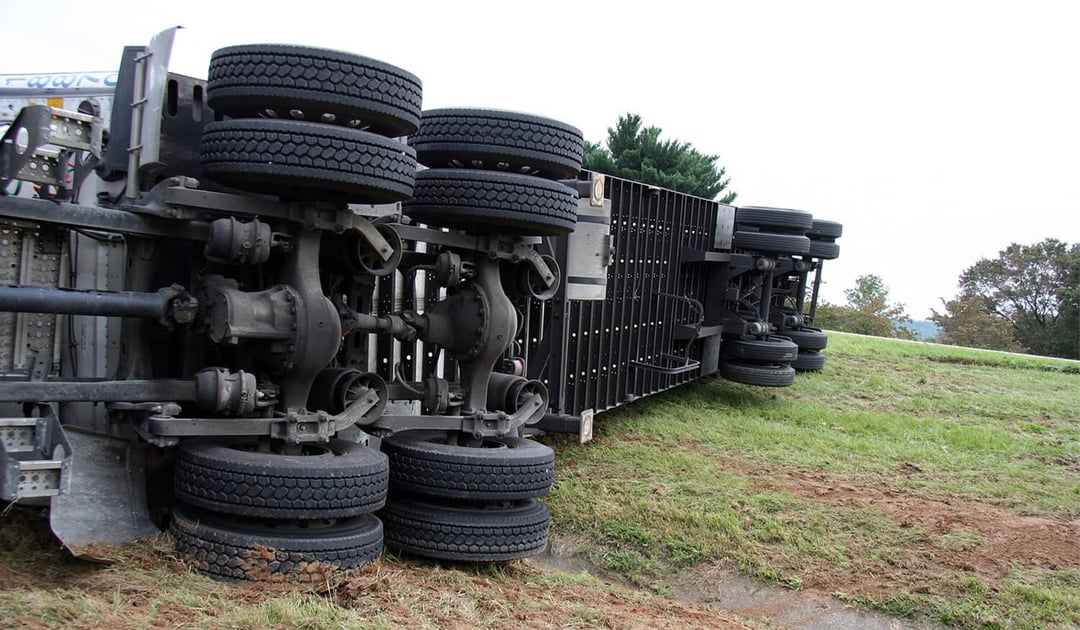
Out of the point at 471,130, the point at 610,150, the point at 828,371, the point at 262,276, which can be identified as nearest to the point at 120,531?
the point at 262,276

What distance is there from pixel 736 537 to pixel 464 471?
2123mm

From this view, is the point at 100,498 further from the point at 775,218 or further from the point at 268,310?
the point at 775,218

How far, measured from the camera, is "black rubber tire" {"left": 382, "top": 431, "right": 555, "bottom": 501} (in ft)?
17.6

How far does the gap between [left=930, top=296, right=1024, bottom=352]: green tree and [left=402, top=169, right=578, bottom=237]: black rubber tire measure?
38.3m

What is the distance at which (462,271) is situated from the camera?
19.9 ft

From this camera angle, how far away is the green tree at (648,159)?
107 ft

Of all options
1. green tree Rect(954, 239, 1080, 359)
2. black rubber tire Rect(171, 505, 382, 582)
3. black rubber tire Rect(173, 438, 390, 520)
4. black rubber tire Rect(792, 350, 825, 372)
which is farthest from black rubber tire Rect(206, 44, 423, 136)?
green tree Rect(954, 239, 1080, 359)

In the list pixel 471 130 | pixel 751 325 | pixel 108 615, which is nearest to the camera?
pixel 108 615

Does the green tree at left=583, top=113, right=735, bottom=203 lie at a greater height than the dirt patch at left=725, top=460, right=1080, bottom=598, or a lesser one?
greater

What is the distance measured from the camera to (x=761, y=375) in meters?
12.0

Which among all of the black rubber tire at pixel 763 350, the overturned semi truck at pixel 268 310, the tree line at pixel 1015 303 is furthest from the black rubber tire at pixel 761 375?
the tree line at pixel 1015 303

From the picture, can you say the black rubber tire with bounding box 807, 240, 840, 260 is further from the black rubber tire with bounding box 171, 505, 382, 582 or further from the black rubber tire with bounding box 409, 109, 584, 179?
the black rubber tire with bounding box 171, 505, 382, 582

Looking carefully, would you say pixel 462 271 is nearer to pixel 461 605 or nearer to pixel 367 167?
pixel 367 167

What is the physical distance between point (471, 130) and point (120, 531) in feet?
9.34
